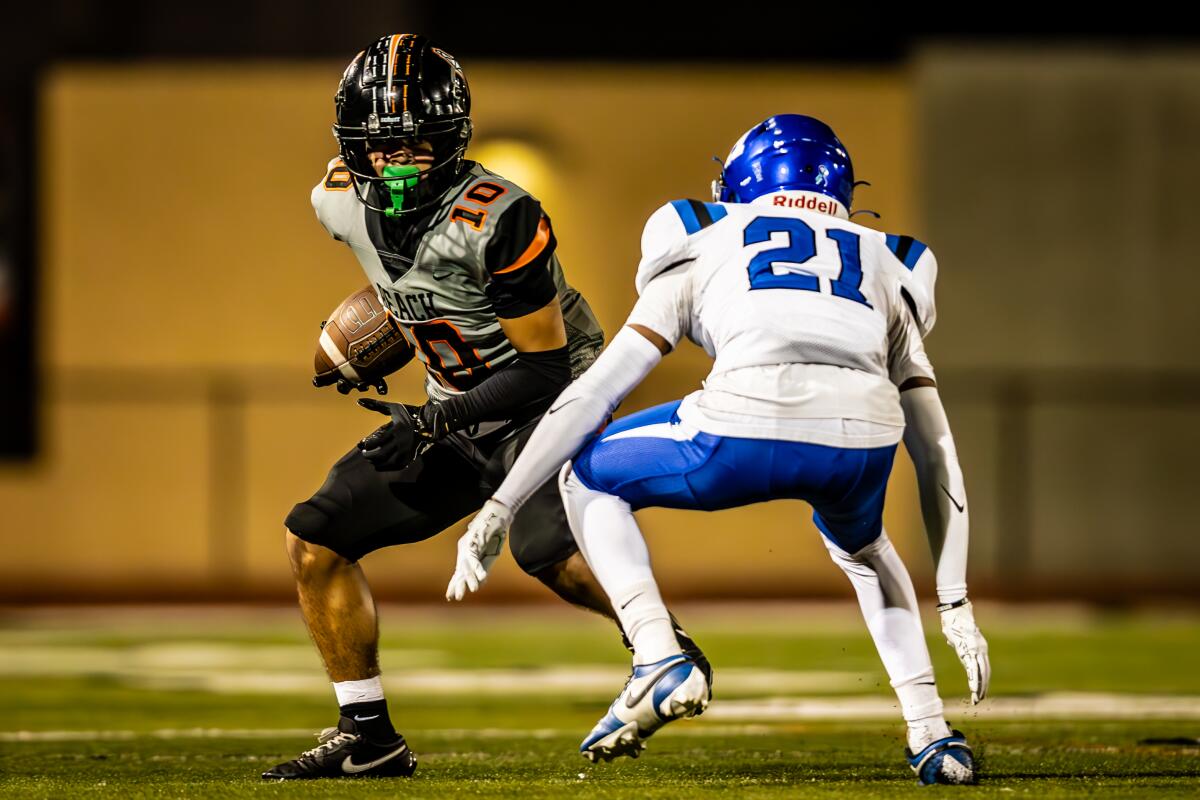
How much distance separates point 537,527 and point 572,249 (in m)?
10.0

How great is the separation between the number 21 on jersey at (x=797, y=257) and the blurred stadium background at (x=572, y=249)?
32.9ft

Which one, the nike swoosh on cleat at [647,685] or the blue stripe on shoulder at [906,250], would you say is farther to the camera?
the blue stripe on shoulder at [906,250]

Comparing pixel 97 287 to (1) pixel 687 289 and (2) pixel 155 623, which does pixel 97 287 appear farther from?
(1) pixel 687 289

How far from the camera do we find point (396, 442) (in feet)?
15.5

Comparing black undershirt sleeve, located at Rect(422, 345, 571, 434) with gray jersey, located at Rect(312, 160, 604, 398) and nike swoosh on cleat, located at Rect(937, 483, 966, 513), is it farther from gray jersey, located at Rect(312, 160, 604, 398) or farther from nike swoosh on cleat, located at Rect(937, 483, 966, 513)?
nike swoosh on cleat, located at Rect(937, 483, 966, 513)

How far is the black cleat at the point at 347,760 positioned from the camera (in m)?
4.69

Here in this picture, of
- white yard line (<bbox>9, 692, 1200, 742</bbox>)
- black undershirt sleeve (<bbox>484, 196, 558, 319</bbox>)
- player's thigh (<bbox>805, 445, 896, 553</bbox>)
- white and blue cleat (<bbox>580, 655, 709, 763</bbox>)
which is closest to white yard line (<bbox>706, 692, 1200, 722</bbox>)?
white yard line (<bbox>9, 692, 1200, 742</bbox>)

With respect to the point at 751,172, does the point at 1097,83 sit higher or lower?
higher

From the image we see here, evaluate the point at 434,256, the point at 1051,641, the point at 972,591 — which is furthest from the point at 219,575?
the point at 434,256

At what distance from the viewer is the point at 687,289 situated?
166 inches

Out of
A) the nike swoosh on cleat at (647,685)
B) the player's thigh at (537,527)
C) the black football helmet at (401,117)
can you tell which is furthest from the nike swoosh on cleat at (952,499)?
the black football helmet at (401,117)

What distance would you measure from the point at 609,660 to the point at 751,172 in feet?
15.5

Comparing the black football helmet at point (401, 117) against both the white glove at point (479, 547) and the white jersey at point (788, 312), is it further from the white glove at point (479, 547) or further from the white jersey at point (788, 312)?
the white glove at point (479, 547)

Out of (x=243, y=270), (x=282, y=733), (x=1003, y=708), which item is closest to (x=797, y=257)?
(x=282, y=733)
